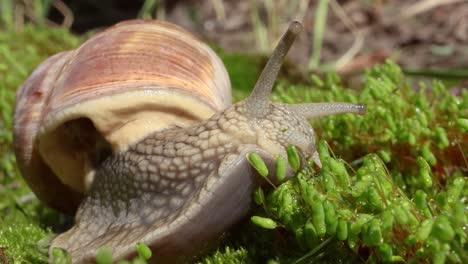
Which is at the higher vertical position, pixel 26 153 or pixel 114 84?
pixel 114 84

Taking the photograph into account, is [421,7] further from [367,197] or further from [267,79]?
[367,197]

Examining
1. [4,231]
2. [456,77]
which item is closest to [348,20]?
[456,77]

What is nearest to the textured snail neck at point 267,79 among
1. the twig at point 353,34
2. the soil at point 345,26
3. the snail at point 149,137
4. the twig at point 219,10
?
the snail at point 149,137

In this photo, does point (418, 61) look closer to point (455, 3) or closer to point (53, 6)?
point (455, 3)

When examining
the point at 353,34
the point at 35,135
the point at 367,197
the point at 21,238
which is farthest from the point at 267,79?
the point at 353,34

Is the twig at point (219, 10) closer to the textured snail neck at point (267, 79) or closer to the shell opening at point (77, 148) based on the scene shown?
the shell opening at point (77, 148)

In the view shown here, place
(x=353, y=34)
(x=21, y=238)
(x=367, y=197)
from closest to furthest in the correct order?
1. (x=367, y=197)
2. (x=21, y=238)
3. (x=353, y=34)
